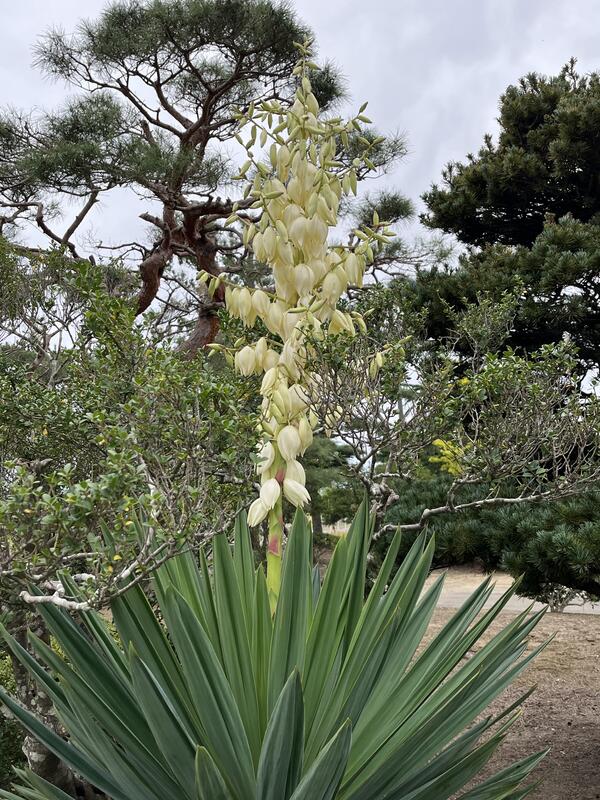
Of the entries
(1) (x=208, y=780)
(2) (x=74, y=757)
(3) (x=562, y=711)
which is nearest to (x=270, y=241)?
(1) (x=208, y=780)

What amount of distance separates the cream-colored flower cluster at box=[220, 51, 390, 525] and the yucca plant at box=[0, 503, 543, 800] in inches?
9.4

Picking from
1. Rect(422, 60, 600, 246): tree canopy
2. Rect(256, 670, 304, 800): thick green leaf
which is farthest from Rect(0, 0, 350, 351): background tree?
Rect(256, 670, 304, 800): thick green leaf

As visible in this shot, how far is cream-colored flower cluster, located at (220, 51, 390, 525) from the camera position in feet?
6.07

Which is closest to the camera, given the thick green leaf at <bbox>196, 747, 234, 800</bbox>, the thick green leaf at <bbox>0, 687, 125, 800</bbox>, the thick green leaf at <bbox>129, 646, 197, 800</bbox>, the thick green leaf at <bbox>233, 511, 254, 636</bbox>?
the thick green leaf at <bbox>196, 747, 234, 800</bbox>

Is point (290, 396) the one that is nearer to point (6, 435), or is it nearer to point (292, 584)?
point (292, 584)

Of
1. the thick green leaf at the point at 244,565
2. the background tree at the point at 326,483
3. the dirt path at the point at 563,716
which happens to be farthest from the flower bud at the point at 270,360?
the background tree at the point at 326,483

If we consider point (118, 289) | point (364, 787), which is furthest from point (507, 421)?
point (118, 289)

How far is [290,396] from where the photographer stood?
1849 mm

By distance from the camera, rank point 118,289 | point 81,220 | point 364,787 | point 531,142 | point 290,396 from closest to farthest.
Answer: point 364,787 → point 290,396 → point 531,142 → point 118,289 → point 81,220

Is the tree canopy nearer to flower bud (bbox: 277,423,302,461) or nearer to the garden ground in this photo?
the garden ground

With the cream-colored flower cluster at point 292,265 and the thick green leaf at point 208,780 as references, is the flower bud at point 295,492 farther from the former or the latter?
the thick green leaf at point 208,780

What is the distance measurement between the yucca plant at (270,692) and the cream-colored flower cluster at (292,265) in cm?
24

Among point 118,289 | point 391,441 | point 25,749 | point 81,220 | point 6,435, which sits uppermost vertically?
Result: point 81,220

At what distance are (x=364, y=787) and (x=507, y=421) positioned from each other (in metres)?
1.68
